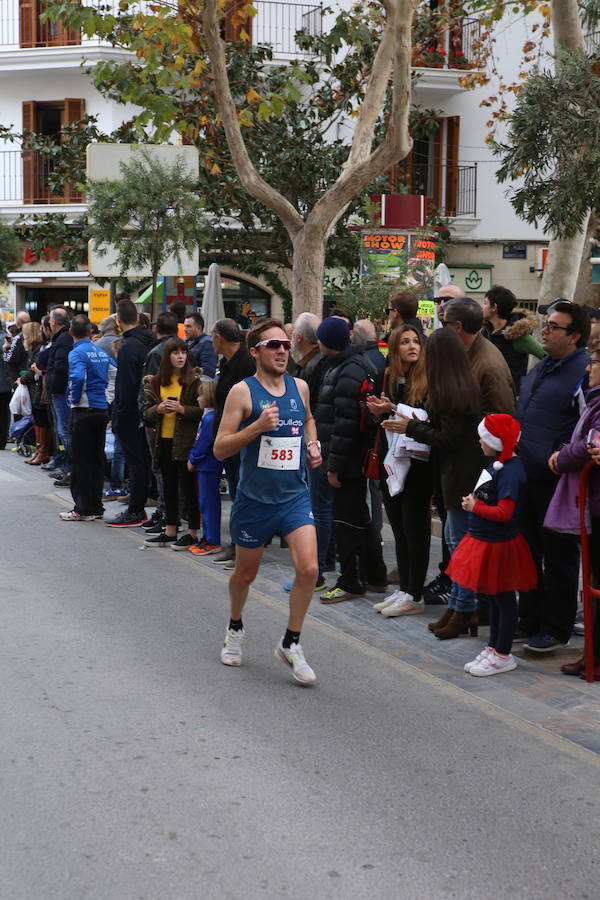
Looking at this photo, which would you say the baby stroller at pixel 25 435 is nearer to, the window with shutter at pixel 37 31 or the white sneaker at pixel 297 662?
the white sneaker at pixel 297 662

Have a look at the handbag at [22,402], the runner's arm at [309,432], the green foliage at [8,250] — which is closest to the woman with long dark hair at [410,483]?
the runner's arm at [309,432]

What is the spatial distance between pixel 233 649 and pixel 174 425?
3949 mm

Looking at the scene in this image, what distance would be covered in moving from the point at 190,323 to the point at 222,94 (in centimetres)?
322

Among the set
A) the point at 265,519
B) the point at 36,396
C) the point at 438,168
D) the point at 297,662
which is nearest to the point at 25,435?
the point at 36,396

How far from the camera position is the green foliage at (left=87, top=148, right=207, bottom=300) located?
1714 cm

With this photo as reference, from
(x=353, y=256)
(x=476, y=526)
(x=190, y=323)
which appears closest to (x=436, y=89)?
(x=353, y=256)

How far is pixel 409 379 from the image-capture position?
8.09 meters

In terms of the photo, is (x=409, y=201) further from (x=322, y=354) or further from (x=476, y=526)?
(x=476, y=526)

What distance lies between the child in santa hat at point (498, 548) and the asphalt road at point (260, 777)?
18.3 inches

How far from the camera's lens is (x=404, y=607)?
8.09 metres

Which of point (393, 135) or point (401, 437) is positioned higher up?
point (393, 135)

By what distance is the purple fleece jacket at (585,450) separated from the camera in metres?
6.48

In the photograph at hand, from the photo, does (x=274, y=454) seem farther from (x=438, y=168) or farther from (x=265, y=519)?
(x=438, y=168)

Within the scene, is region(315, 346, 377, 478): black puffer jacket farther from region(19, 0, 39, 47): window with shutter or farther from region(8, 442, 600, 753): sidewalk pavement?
region(19, 0, 39, 47): window with shutter
